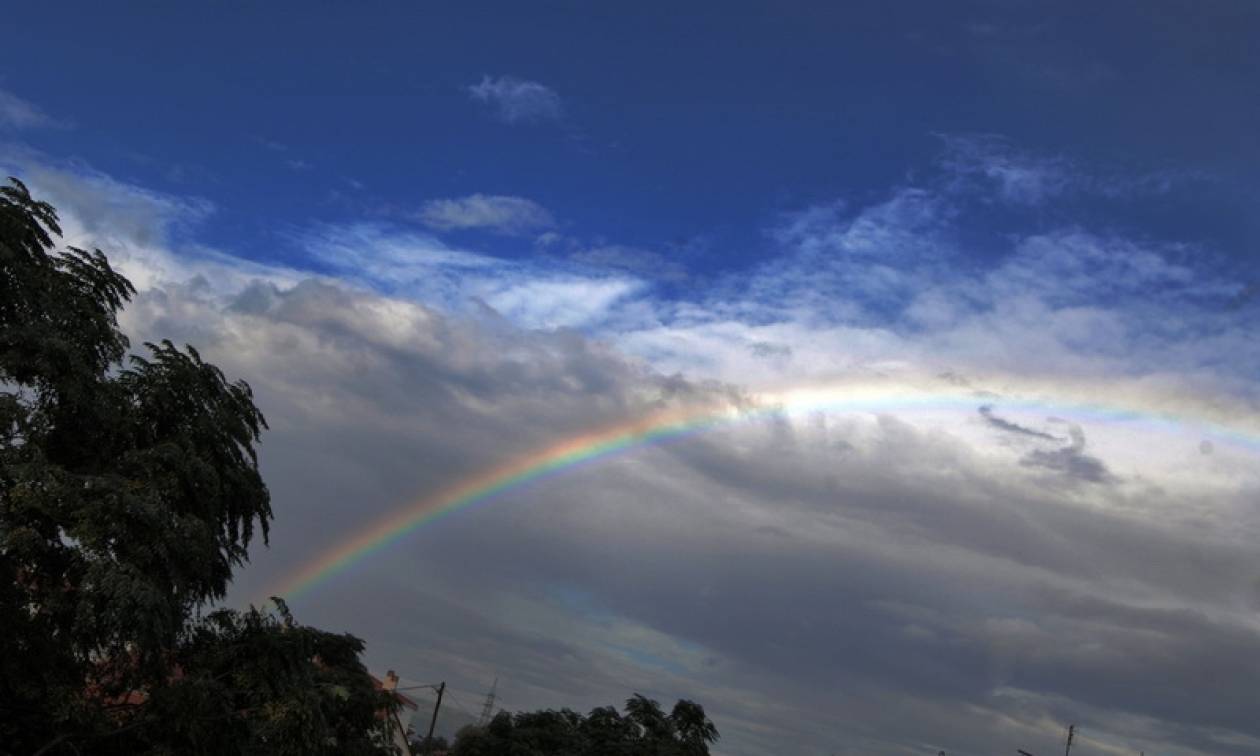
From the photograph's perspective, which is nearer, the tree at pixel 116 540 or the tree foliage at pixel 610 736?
the tree at pixel 116 540

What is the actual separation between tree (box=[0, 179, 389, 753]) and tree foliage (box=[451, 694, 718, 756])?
95.8 feet

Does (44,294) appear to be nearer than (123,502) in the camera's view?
No

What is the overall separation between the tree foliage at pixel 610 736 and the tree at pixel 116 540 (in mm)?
29212

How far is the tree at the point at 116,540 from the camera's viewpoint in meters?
13.9

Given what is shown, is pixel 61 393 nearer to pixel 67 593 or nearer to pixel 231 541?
pixel 67 593

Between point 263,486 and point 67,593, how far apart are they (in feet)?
15.6

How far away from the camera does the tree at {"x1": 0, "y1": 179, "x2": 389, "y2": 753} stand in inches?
548

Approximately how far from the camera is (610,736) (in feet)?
154

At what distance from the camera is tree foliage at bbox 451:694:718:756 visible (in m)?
45.1

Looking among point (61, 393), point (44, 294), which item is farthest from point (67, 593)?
point (44, 294)

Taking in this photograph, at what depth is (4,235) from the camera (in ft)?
49.7

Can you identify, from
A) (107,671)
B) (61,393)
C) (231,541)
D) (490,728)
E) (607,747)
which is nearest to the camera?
(61,393)

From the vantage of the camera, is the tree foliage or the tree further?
the tree foliage

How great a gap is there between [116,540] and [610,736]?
119ft
